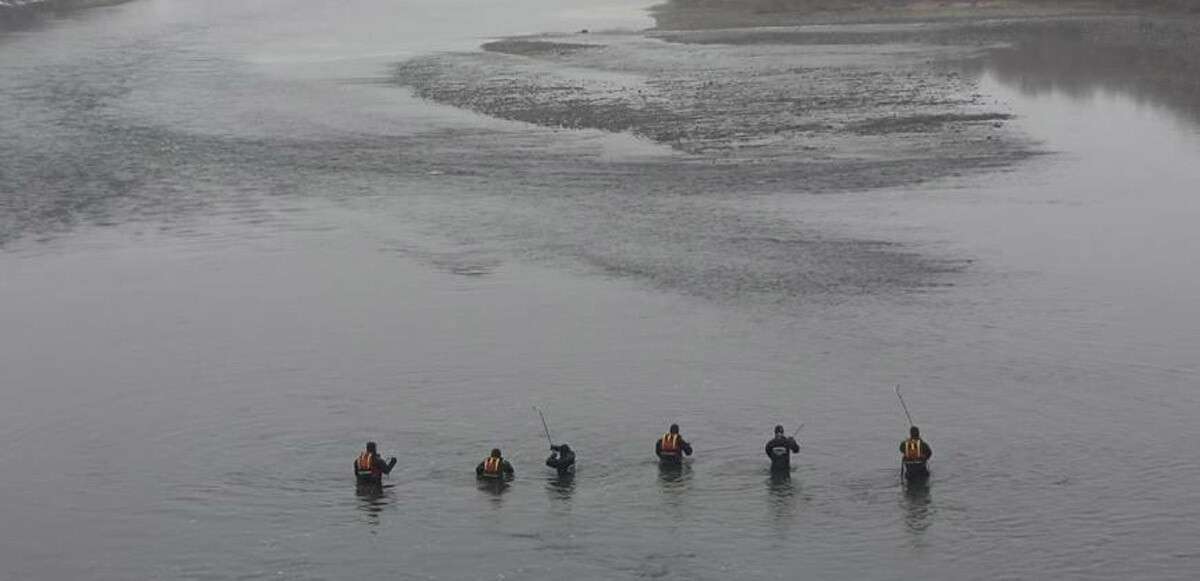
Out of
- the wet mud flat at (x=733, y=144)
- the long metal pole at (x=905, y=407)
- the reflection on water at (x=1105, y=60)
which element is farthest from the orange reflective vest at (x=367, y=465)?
the reflection on water at (x=1105, y=60)

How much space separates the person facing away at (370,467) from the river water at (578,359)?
0.51 meters

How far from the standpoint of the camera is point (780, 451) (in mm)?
28719

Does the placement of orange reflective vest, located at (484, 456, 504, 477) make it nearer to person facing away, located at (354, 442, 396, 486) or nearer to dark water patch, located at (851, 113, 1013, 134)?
person facing away, located at (354, 442, 396, 486)

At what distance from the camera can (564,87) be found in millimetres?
78562

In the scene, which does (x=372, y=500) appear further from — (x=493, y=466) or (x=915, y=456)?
(x=915, y=456)

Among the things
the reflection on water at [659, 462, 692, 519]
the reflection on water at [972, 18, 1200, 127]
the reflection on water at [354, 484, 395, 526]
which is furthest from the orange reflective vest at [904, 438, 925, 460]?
the reflection on water at [972, 18, 1200, 127]

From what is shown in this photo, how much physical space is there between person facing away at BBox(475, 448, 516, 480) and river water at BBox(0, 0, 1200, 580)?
16.2 inches

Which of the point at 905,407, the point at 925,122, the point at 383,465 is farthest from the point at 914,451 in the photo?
the point at 925,122

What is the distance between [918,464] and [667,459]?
14.1ft

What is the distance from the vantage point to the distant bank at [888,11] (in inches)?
3999

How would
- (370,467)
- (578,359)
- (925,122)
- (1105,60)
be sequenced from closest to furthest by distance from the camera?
(370,467)
(578,359)
(925,122)
(1105,60)

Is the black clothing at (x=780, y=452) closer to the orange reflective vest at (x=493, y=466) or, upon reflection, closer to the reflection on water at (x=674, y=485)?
the reflection on water at (x=674, y=485)

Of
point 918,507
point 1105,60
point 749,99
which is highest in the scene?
point 1105,60

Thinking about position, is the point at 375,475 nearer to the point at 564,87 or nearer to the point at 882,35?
the point at 564,87
